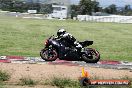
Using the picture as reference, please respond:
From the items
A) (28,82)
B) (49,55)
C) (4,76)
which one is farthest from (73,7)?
(28,82)

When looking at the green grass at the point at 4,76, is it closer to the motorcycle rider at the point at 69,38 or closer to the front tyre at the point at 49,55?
the front tyre at the point at 49,55

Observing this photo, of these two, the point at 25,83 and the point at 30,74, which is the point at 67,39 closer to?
the point at 30,74

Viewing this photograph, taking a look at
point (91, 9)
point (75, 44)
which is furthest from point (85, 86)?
point (91, 9)

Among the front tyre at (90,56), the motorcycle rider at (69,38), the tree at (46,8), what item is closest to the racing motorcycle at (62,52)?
the front tyre at (90,56)

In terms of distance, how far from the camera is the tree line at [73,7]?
4833 inches

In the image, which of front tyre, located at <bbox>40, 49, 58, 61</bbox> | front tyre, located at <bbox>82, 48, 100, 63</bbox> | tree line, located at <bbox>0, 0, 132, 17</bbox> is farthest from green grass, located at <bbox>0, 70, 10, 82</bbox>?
tree line, located at <bbox>0, 0, 132, 17</bbox>

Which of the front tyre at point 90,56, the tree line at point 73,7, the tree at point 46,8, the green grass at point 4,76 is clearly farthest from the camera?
the tree at point 46,8

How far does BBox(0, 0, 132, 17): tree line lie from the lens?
123 m

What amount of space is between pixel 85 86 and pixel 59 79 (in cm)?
111

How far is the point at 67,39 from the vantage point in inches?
608

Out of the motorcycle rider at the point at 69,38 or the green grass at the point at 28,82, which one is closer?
the green grass at the point at 28,82

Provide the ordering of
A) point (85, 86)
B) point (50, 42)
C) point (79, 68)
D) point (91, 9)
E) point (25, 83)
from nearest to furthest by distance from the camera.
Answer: point (85, 86)
point (25, 83)
point (79, 68)
point (50, 42)
point (91, 9)

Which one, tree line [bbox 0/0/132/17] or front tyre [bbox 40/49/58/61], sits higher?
front tyre [bbox 40/49/58/61]

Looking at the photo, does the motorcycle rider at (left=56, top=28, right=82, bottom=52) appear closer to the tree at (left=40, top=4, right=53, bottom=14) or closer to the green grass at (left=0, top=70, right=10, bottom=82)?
the green grass at (left=0, top=70, right=10, bottom=82)
